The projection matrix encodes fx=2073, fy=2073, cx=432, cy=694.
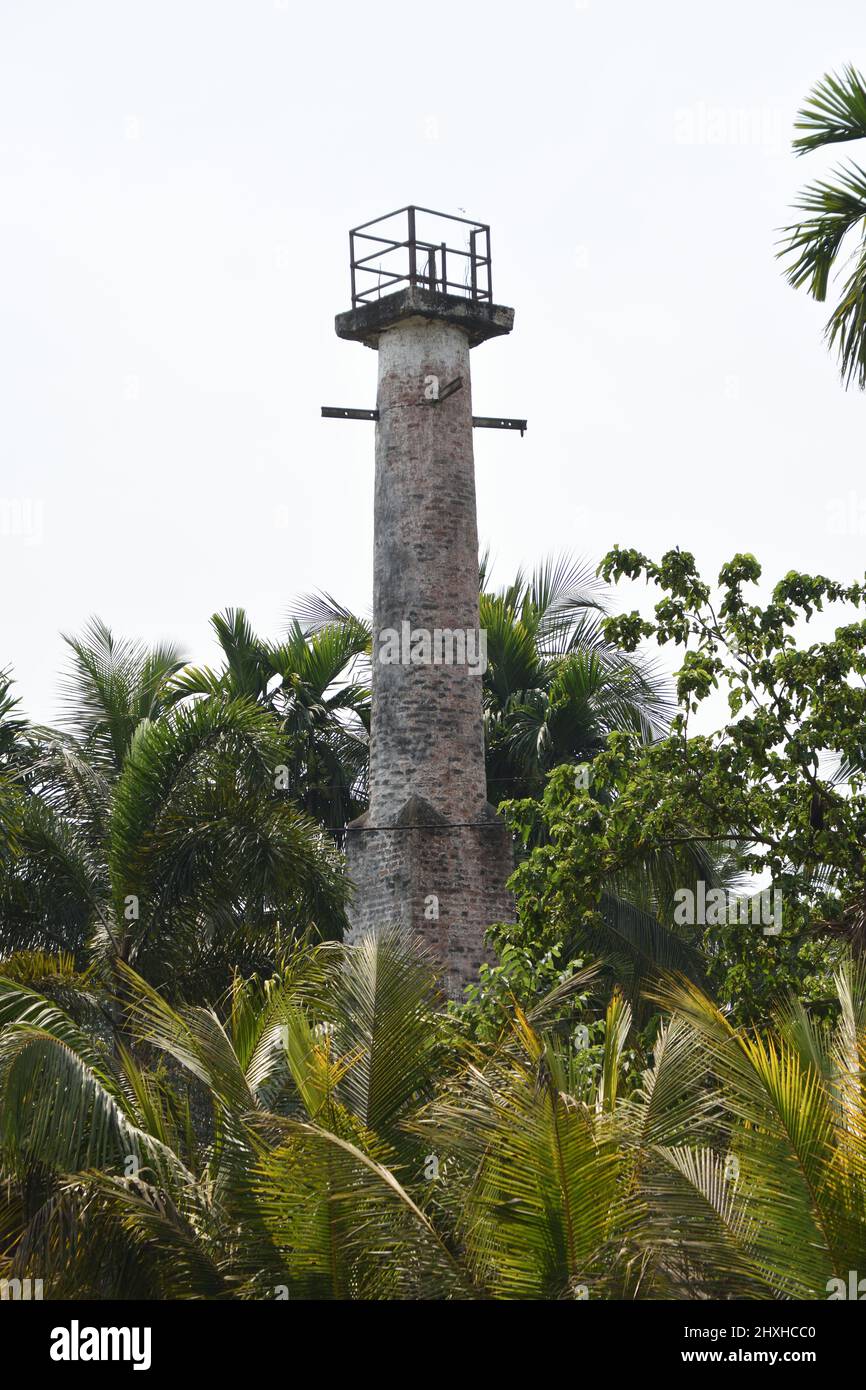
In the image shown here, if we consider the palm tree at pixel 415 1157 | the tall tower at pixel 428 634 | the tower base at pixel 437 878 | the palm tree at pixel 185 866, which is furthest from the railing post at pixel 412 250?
the palm tree at pixel 415 1157

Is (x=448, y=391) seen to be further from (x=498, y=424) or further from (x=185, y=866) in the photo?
(x=185, y=866)

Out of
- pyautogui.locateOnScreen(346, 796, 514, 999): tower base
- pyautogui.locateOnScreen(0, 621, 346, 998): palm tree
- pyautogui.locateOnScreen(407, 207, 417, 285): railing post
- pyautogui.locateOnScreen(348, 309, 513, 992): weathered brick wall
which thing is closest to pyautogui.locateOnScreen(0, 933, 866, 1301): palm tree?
pyautogui.locateOnScreen(0, 621, 346, 998): palm tree

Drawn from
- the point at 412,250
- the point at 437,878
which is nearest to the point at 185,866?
the point at 437,878

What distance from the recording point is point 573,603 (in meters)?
28.5

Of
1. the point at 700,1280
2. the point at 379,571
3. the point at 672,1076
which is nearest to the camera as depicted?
the point at 700,1280

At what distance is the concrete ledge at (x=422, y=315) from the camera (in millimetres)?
25047

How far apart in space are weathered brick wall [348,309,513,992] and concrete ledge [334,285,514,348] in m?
0.16

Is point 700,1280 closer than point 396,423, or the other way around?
point 700,1280

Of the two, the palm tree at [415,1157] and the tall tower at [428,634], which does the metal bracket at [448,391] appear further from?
the palm tree at [415,1157]

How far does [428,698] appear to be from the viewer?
80.1 ft

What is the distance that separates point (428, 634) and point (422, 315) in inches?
153

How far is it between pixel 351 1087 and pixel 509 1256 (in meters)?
1.92
